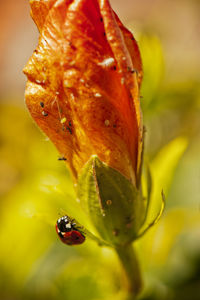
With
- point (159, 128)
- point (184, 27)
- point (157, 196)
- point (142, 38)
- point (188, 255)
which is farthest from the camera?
point (184, 27)

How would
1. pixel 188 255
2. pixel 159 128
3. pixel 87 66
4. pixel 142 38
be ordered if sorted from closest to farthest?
1. pixel 87 66
2. pixel 142 38
3. pixel 188 255
4. pixel 159 128

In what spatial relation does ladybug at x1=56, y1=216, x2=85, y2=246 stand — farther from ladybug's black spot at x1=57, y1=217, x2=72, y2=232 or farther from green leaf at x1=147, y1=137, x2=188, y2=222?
green leaf at x1=147, y1=137, x2=188, y2=222

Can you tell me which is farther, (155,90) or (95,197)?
(155,90)

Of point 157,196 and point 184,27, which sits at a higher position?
point 157,196

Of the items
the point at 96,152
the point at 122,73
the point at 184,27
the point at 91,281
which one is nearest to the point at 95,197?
the point at 96,152

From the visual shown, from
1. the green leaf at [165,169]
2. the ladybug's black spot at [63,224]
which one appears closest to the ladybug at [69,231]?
the ladybug's black spot at [63,224]

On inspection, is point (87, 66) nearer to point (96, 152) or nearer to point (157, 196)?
point (96, 152)

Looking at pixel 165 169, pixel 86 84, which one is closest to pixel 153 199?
pixel 165 169

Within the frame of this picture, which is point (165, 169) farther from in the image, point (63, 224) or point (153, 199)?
point (63, 224)
